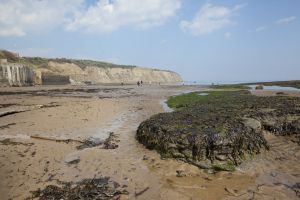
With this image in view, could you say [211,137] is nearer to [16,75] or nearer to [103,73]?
[16,75]

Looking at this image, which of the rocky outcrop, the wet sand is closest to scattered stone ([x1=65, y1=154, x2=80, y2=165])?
the wet sand

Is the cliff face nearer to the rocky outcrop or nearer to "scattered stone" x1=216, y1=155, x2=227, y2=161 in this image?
the rocky outcrop

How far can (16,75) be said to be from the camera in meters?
49.0

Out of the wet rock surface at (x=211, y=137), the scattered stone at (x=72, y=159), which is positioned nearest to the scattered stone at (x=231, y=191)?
the wet rock surface at (x=211, y=137)

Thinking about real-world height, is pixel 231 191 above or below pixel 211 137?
below

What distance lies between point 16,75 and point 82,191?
161 ft

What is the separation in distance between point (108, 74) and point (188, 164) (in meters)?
109

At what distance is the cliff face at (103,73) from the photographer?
269 feet

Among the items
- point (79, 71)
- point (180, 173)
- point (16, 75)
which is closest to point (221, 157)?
point (180, 173)

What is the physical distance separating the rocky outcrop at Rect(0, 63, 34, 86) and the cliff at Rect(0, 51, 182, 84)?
441cm

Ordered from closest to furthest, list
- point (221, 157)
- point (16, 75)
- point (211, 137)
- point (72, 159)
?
1. point (221, 157)
2. point (211, 137)
3. point (72, 159)
4. point (16, 75)

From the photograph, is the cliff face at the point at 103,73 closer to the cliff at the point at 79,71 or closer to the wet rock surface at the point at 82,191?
the cliff at the point at 79,71

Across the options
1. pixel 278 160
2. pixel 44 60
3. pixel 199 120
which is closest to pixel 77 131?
pixel 199 120

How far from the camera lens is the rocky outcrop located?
45.6m
